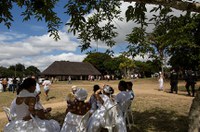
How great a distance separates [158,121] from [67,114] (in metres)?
5.27

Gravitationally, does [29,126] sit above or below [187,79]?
below

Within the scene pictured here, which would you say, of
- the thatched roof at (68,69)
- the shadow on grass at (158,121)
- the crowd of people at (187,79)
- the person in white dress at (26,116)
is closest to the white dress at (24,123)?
the person in white dress at (26,116)

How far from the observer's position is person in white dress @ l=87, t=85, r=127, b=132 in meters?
7.33

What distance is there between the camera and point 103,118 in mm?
7406

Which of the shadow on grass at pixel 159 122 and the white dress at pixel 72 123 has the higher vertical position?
the white dress at pixel 72 123

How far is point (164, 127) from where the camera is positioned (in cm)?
1041

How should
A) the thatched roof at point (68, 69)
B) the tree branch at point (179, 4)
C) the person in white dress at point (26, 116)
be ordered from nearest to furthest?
the person in white dress at point (26, 116), the tree branch at point (179, 4), the thatched roof at point (68, 69)

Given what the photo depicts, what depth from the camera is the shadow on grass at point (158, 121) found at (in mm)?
10164

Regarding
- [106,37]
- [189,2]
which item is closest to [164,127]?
[106,37]

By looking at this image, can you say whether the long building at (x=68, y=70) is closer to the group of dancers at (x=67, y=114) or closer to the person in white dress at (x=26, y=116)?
the group of dancers at (x=67, y=114)

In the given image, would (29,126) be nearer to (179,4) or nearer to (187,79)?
(179,4)

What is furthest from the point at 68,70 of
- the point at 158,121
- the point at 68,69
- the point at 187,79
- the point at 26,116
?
the point at 26,116

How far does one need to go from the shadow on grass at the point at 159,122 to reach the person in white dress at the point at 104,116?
2.32 meters

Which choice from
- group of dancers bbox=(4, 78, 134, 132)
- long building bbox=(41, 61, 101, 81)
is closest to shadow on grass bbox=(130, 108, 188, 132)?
group of dancers bbox=(4, 78, 134, 132)
